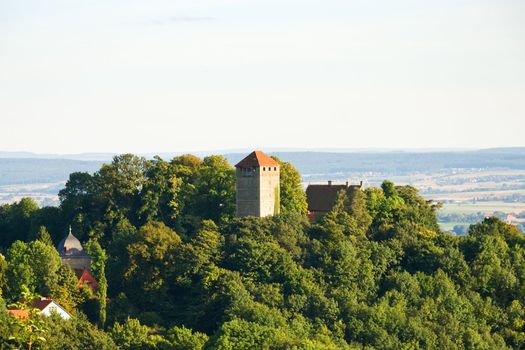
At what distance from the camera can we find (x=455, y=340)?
75500 mm

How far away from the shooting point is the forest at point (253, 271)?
72.3m

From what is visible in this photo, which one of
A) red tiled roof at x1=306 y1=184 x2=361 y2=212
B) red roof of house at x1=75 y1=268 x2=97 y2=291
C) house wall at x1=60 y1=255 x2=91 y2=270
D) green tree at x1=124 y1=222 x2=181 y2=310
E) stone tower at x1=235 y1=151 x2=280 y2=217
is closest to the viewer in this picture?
green tree at x1=124 y1=222 x2=181 y2=310

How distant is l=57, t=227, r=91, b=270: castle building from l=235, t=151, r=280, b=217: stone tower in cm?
974

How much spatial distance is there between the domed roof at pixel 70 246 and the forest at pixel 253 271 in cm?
58

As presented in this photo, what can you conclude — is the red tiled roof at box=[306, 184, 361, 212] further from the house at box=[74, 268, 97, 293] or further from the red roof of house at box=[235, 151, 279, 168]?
the house at box=[74, 268, 97, 293]

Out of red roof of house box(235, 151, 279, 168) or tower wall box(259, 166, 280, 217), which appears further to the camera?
red roof of house box(235, 151, 279, 168)

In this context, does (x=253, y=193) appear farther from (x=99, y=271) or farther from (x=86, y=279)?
(x=86, y=279)

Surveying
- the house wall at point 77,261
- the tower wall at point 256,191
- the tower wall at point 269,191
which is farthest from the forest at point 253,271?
the tower wall at point 256,191

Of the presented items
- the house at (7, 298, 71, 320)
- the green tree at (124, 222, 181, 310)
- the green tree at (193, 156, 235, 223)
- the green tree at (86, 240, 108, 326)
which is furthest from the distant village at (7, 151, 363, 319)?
the house at (7, 298, 71, 320)

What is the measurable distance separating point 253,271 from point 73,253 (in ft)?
41.9

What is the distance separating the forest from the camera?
237 feet

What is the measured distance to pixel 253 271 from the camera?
77.7 m

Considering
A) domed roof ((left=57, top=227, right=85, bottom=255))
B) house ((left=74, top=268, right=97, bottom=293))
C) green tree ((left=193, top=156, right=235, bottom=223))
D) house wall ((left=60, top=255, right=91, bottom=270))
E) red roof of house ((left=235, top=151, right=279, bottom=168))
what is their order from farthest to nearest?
1. green tree ((left=193, top=156, right=235, bottom=223))
2. domed roof ((left=57, top=227, right=85, bottom=255))
3. red roof of house ((left=235, top=151, right=279, bottom=168))
4. house wall ((left=60, top=255, right=91, bottom=270))
5. house ((left=74, top=268, right=97, bottom=293))

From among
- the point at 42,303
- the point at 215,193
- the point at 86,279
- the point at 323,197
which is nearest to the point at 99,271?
the point at 86,279
